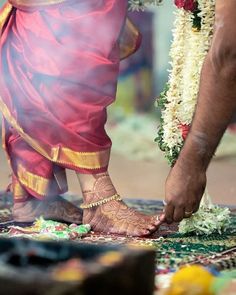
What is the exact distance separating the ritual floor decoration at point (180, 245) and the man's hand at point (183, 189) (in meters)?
0.18

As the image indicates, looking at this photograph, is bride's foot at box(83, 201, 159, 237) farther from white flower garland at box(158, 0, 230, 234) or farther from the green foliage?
the green foliage

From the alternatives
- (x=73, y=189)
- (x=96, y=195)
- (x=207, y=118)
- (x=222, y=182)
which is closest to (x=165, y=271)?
(x=207, y=118)

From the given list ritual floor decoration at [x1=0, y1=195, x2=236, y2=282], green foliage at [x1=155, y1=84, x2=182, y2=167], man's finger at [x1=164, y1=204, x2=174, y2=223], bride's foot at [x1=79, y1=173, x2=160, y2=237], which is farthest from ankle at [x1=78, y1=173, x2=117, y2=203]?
man's finger at [x1=164, y1=204, x2=174, y2=223]

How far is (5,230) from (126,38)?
1.20m

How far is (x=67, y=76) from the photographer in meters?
4.27

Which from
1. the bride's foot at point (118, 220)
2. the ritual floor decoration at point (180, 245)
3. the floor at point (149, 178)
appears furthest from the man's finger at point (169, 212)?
the floor at point (149, 178)

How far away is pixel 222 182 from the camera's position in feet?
22.3

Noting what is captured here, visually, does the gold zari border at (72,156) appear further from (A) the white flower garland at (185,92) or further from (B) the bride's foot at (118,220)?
(A) the white flower garland at (185,92)

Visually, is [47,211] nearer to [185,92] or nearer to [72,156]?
[72,156]

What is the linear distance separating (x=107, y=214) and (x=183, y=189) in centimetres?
77

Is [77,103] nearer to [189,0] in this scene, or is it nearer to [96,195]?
[96,195]

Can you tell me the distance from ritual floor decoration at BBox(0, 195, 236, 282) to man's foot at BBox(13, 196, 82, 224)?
81 mm

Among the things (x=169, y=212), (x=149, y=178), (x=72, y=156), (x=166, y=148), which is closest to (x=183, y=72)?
(x=166, y=148)

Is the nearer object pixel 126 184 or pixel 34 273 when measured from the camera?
pixel 34 273
